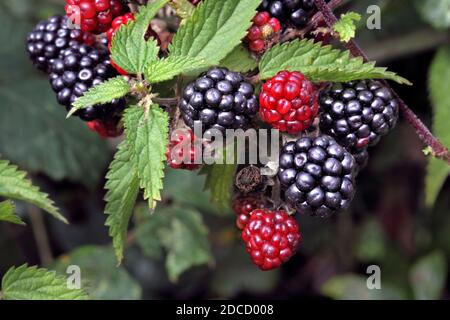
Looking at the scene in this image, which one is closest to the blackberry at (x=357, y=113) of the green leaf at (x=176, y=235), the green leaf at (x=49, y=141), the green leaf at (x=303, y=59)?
the green leaf at (x=303, y=59)

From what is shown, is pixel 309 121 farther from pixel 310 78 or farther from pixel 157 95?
pixel 157 95

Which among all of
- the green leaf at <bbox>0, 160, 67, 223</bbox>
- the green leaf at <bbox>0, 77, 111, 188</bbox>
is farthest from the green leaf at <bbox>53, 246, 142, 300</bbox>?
the green leaf at <bbox>0, 160, 67, 223</bbox>

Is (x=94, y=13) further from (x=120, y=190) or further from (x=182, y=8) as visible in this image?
(x=120, y=190)

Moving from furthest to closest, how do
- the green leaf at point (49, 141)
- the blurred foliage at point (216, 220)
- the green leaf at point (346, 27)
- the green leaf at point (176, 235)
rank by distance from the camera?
the green leaf at point (49, 141) → the blurred foliage at point (216, 220) → the green leaf at point (176, 235) → the green leaf at point (346, 27)

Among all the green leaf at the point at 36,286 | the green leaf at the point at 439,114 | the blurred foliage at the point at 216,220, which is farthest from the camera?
the blurred foliage at the point at 216,220

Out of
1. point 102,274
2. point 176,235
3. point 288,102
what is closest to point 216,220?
point 176,235

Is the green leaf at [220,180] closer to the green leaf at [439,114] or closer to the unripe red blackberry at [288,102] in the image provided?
the unripe red blackberry at [288,102]
